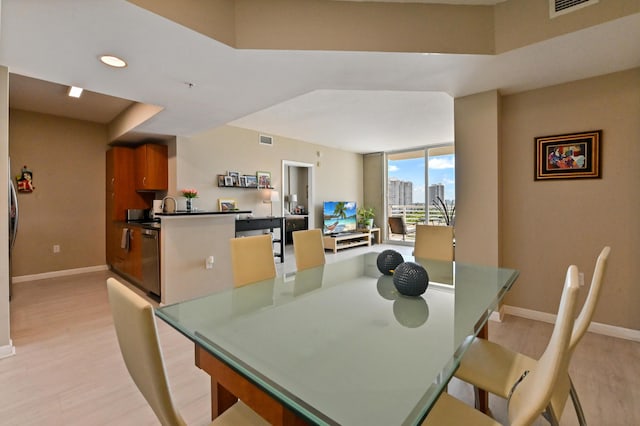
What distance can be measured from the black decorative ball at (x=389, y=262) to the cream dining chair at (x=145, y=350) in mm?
1550

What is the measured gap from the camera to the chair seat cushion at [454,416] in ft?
3.13

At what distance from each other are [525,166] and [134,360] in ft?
11.5

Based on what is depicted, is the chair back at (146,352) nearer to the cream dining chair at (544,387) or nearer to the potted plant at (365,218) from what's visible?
the cream dining chair at (544,387)

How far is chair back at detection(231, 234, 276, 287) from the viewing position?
79.2 inches

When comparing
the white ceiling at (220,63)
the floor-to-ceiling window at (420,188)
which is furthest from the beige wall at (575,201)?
the floor-to-ceiling window at (420,188)

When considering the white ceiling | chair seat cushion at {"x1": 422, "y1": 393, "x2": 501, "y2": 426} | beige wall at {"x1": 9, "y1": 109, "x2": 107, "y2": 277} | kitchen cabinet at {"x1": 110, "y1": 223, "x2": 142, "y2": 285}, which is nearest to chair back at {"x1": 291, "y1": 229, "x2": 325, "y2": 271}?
the white ceiling

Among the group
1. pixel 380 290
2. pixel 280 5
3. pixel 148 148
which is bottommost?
pixel 380 290

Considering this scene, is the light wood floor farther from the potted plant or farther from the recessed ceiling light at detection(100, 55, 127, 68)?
the potted plant

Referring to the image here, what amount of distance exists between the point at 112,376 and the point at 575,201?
411 centimetres

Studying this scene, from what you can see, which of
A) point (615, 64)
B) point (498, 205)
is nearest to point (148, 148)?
point (498, 205)

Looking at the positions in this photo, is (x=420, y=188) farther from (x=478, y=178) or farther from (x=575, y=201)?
(x=575, y=201)

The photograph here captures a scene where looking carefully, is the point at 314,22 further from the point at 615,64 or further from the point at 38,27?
the point at 615,64

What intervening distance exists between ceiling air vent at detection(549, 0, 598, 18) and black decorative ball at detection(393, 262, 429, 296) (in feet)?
6.40

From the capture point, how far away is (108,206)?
516 centimetres
